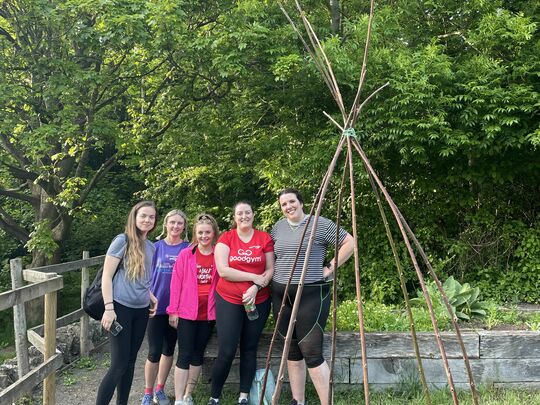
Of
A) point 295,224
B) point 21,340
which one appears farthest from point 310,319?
point 21,340

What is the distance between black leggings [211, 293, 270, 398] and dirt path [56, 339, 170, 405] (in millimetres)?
717

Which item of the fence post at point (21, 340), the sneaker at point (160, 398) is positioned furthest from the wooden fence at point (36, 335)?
the sneaker at point (160, 398)

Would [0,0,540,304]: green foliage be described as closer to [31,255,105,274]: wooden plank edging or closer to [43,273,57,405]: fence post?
[31,255,105,274]: wooden plank edging

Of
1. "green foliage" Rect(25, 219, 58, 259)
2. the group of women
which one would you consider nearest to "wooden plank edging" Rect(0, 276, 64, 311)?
the group of women

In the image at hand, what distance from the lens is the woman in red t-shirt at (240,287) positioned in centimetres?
354

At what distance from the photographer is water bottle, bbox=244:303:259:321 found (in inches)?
138

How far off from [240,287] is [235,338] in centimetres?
35

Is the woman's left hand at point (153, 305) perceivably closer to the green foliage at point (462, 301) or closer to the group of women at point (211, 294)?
the group of women at point (211, 294)

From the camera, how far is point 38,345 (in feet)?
13.0

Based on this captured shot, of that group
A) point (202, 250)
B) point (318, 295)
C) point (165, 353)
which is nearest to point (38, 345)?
point (165, 353)

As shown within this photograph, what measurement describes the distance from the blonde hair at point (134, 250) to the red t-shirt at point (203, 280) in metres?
0.44

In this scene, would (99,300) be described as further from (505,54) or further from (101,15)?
(505,54)

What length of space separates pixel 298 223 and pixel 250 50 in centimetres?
281

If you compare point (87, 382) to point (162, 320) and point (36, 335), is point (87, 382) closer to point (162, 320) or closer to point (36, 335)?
point (36, 335)
